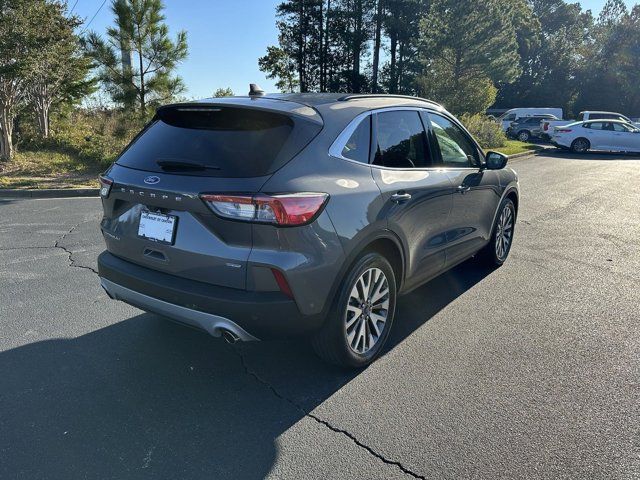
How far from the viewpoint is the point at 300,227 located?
8.65 feet

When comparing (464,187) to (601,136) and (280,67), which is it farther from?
(280,67)

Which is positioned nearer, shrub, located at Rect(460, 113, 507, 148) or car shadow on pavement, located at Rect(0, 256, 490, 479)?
car shadow on pavement, located at Rect(0, 256, 490, 479)

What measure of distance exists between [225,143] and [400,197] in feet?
4.03

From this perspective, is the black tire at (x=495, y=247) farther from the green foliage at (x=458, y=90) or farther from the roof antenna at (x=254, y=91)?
the green foliage at (x=458, y=90)

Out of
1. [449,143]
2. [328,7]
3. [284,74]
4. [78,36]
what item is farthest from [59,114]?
[328,7]

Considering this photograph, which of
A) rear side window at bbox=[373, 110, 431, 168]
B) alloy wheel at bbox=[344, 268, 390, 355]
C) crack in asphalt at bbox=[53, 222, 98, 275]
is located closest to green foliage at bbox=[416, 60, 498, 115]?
crack in asphalt at bbox=[53, 222, 98, 275]

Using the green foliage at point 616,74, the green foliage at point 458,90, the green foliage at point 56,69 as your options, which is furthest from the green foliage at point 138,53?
the green foliage at point 616,74

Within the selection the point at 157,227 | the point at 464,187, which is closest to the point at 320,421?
the point at 157,227

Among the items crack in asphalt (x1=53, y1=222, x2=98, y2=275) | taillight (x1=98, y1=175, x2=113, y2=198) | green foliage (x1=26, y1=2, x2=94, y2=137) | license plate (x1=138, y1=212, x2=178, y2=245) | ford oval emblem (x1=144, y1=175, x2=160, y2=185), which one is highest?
green foliage (x1=26, y1=2, x2=94, y2=137)

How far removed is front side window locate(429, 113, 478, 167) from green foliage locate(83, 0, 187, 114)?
38.9 feet

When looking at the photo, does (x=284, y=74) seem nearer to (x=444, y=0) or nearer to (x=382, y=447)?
(x=444, y=0)

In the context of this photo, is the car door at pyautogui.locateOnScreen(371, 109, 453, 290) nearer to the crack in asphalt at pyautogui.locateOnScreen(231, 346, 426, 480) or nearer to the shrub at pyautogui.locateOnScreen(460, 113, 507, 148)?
the crack in asphalt at pyautogui.locateOnScreen(231, 346, 426, 480)

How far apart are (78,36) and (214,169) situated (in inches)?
502

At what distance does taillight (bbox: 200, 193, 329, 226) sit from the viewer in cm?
256
